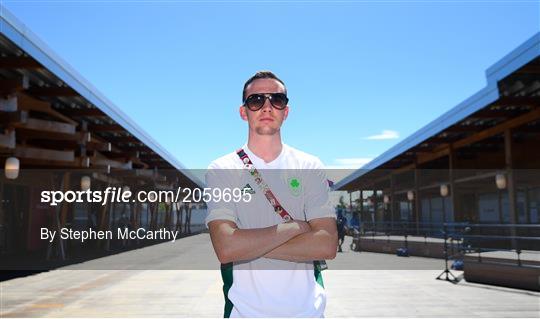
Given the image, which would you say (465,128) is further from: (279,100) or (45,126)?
(279,100)

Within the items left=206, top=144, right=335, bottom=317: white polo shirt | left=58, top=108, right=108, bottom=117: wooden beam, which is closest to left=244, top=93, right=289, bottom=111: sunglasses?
left=206, top=144, right=335, bottom=317: white polo shirt

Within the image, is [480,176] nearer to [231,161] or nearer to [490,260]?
[490,260]

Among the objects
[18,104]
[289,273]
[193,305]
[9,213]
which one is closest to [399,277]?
[193,305]

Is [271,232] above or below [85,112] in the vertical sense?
below

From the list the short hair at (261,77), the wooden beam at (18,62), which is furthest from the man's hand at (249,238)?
the wooden beam at (18,62)

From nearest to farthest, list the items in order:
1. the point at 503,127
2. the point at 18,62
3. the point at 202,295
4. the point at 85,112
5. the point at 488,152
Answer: the point at 202,295 → the point at 18,62 → the point at 85,112 → the point at 503,127 → the point at 488,152

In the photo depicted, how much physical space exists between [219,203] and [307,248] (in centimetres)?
36

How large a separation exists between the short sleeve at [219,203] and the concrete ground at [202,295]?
5882mm

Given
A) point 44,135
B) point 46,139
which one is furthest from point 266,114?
point 46,139

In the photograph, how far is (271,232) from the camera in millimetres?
1792

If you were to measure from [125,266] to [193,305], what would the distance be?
7086 millimetres

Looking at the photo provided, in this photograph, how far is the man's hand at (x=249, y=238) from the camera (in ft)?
5.86

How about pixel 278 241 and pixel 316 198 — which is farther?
pixel 316 198

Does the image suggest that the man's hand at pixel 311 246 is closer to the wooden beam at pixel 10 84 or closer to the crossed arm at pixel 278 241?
the crossed arm at pixel 278 241
